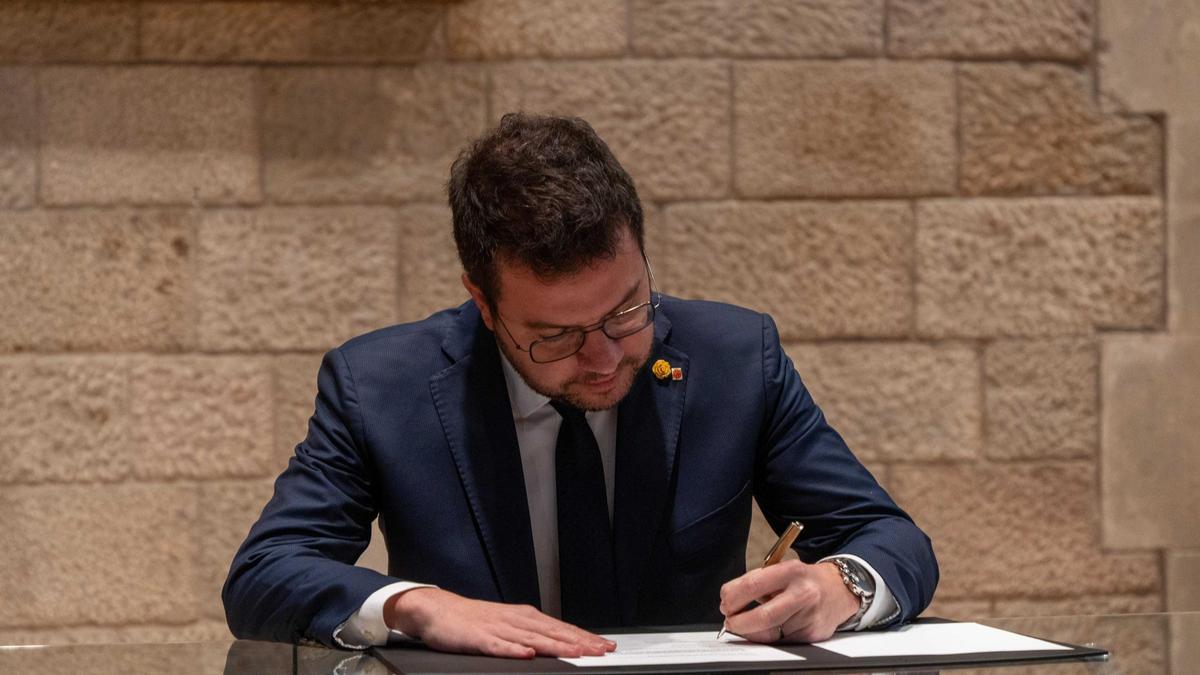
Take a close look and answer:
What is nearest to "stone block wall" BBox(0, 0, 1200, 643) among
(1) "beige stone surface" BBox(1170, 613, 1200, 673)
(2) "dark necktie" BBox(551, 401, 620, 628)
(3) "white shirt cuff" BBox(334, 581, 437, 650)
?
(2) "dark necktie" BBox(551, 401, 620, 628)

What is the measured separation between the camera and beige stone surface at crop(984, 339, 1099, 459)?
3.92 meters

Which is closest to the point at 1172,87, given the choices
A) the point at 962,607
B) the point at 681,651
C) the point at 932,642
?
the point at 962,607

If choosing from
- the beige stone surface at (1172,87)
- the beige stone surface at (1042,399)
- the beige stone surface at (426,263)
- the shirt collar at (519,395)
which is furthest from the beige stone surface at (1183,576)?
the shirt collar at (519,395)

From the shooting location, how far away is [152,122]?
3.71 meters

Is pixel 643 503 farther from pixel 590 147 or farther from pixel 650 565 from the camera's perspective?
pixel 590 147

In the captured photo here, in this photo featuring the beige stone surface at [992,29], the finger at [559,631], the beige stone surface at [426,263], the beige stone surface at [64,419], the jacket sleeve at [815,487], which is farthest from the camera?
the beige stone surface at [992,29]

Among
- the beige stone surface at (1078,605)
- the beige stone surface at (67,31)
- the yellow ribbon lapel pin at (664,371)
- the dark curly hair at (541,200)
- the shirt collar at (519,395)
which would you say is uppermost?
the beige stone surface at (67,31)

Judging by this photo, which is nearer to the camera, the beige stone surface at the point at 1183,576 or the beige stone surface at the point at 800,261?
the beige stone surface at the point at 800,261

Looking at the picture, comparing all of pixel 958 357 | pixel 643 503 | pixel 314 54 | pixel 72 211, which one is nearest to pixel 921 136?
pixel 958 357

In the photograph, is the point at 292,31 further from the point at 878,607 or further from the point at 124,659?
the point at 878,607

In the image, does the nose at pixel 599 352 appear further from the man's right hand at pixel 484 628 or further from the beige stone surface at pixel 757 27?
the beige stone surface at pixel 757 27

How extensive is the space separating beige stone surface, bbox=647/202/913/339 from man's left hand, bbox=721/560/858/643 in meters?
2.01

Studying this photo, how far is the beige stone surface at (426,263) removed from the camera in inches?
149

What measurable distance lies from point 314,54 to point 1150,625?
8.86ft
